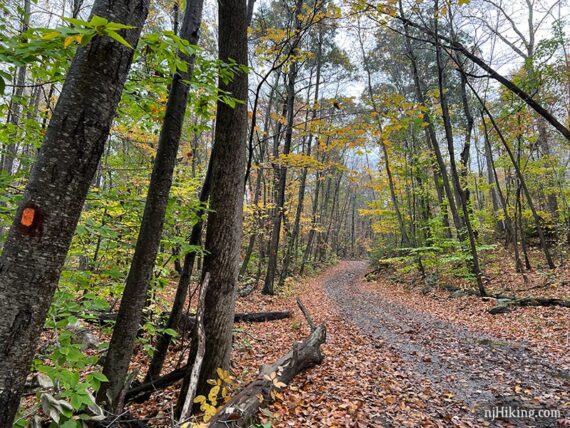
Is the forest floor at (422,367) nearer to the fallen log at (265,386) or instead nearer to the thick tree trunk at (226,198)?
the fallen log at (265,386)

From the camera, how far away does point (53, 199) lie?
58.6 inches

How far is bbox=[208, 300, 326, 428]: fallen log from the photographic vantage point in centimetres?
320

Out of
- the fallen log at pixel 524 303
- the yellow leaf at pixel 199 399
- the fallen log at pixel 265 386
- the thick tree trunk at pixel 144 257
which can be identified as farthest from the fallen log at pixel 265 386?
the fallen log at pixel 524 303

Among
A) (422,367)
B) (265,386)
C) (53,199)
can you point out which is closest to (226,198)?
(53,199)

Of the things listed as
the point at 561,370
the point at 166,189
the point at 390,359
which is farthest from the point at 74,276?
the point at 561,370

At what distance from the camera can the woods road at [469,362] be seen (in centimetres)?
421

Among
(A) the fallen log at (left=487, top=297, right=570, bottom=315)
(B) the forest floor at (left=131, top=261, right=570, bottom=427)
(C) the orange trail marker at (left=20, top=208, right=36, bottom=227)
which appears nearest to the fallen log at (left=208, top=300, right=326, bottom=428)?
(B) the forest floor at (left=131, top=261, right=570, bottom=427)

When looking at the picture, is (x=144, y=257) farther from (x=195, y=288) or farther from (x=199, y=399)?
(x=195, y=288)

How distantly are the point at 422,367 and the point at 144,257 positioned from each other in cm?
494

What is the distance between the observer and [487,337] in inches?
267

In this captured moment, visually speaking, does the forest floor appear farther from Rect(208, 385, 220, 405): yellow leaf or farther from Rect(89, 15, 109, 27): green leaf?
Rect(89, 15, 109, 27): green leaf

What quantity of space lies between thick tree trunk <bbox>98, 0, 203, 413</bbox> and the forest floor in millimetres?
1340

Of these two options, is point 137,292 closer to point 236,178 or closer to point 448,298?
point 236,178

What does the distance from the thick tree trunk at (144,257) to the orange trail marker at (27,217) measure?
2.04 m
